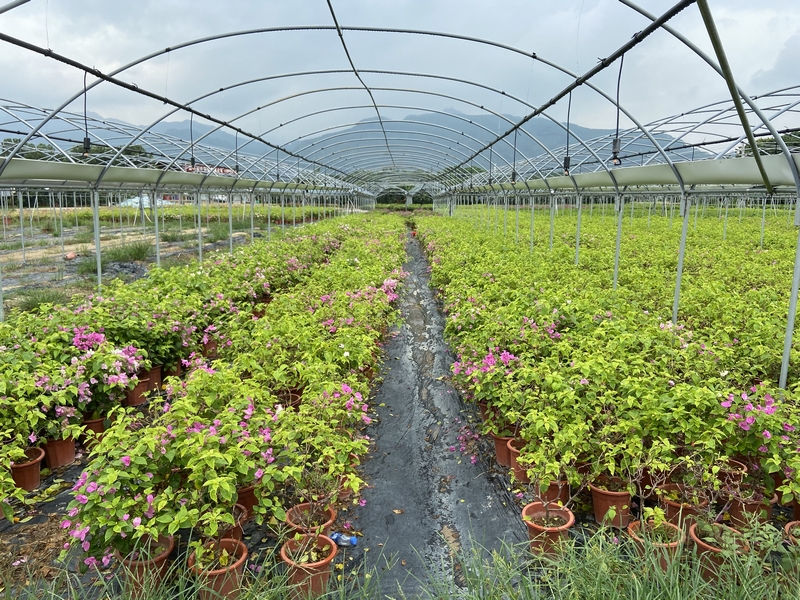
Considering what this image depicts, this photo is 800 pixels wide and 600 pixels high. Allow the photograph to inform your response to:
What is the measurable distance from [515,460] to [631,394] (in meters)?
1.04

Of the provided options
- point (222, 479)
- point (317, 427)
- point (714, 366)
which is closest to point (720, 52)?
point (714, 366)

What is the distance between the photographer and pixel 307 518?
10.8 feet

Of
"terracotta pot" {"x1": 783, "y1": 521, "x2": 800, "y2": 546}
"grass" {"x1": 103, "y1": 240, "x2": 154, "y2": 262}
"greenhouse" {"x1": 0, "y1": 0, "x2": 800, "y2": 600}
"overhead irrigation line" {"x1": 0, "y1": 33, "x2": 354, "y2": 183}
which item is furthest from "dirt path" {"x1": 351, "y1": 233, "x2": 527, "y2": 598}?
"grass" {"x1": 103, "y1": 240, "x2": 154, "y2": 262}

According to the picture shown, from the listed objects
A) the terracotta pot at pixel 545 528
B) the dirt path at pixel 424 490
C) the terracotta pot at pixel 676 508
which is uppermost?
the terracotta pot at pixel 676 508

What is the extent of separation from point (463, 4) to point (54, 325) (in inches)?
255

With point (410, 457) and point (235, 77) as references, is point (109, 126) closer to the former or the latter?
point (235, 77)

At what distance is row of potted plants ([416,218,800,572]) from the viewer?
335 cm

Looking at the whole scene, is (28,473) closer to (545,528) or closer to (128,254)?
(545,528)

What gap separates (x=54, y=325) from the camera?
208 inches

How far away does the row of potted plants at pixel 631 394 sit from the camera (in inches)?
132

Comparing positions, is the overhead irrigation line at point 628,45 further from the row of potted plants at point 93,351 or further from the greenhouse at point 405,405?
the row of potted plants at point 93,351

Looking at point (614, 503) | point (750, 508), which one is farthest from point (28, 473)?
point (750, 508)

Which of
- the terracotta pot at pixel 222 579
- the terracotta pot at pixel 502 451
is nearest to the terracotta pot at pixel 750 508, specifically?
the terracotta pot at pixel 502 451

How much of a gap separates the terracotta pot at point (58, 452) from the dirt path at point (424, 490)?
2.57 meters
